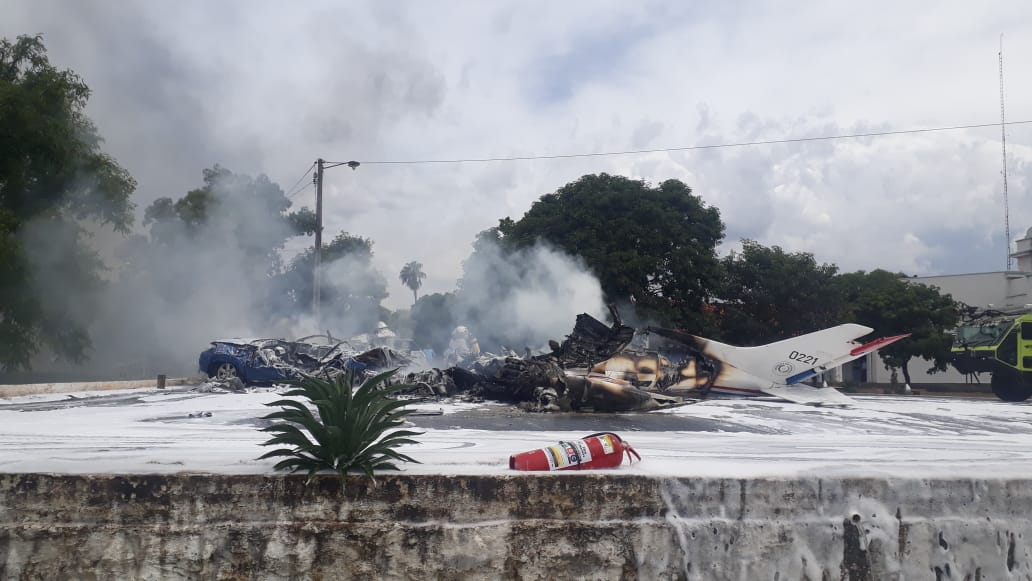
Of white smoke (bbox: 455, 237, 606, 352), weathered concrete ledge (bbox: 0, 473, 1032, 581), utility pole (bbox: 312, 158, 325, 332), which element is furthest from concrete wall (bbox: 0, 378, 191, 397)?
weathered concrete ledge (bbox: 0, 473, 1032, 581)

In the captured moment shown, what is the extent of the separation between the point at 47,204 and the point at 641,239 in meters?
19.5

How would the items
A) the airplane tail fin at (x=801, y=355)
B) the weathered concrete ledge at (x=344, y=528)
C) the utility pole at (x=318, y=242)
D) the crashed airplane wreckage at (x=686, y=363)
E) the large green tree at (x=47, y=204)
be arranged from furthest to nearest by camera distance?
the utility pole at (x=318, y=242) < the large green tree at (x=47, y=204) < the airplane tail fin at (x=801, y=355) < the crashed airplane wreckage at (x=686, y=363) < the weathered concrete ledge at (x=344, y=528)

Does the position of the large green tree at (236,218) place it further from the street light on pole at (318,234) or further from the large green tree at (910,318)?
the large green tree at (910,318)

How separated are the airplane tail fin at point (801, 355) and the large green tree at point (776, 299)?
1442 cm

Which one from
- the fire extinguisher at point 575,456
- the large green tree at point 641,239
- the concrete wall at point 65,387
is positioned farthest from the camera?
the large green tree at point 641,239

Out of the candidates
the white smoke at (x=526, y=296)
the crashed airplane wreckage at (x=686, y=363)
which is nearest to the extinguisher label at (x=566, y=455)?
the crashed airplane wreckage at (x=686, y=363)

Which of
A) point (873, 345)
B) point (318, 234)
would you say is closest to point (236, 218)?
point (318, 234)

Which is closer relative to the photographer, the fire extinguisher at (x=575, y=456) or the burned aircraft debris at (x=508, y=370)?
the fire extinguisher at (x=575, y=456)

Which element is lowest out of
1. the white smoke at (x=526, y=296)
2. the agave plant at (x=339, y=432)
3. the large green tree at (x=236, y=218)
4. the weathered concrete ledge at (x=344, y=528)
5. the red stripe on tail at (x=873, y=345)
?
the weathered concrete ledge at (x=344, y=528)

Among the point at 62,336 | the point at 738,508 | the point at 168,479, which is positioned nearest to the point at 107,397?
the point at 62,336

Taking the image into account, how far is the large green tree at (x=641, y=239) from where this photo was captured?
2617 cm

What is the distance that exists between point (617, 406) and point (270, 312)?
81.6ft

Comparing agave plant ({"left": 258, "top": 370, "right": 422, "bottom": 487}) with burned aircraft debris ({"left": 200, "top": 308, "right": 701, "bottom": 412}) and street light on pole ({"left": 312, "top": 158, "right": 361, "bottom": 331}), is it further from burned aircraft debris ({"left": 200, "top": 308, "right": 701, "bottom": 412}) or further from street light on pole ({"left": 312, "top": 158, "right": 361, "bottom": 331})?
street light on pole ({"left": 312, "top": 158, "right": 361, "bottom": 331})

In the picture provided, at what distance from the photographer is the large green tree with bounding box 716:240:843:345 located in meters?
28.9
